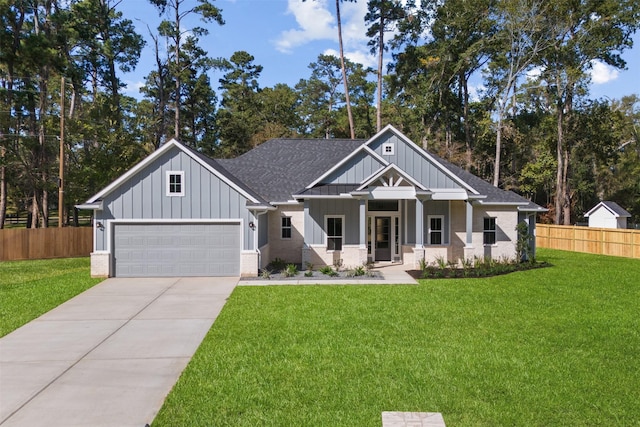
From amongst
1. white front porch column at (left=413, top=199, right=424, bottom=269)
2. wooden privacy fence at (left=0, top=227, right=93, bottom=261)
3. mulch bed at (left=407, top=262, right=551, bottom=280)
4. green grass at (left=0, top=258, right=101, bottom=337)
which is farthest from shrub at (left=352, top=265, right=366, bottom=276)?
wooden privacy fence at (left=0, top=227, right=93, bottom=261)

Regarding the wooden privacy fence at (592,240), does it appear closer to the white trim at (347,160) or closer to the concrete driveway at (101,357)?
the white trim at (347,160)

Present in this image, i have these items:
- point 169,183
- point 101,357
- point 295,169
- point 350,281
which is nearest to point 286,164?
point 295,169

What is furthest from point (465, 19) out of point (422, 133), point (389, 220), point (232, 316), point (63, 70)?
point (232, 316)

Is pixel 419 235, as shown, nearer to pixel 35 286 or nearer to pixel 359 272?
pixel 359 272

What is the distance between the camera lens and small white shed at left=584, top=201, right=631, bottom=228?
32375mm

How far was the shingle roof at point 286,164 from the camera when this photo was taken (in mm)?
19375

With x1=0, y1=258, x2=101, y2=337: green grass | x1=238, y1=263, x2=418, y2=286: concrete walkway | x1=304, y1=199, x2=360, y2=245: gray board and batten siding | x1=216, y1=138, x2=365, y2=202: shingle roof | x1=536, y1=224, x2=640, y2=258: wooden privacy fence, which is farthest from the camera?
x1=536, y1=224, x2=640, y2=258: wooden privacy fence

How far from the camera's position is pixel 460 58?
34.0m

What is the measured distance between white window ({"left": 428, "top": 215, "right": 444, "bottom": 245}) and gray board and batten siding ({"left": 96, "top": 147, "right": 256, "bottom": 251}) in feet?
26.0

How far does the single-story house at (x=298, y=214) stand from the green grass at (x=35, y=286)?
1502 mm

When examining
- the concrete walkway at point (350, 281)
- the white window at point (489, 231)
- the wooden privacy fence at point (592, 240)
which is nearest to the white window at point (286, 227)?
the concrete walkway at point (350, 281)

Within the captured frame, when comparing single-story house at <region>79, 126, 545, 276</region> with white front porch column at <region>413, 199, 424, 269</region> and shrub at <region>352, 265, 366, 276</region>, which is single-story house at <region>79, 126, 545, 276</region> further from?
shrub at <region>352, 265, 366, 276</region>

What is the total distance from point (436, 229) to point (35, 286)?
15.2 meters

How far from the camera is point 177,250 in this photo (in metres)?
15.5
